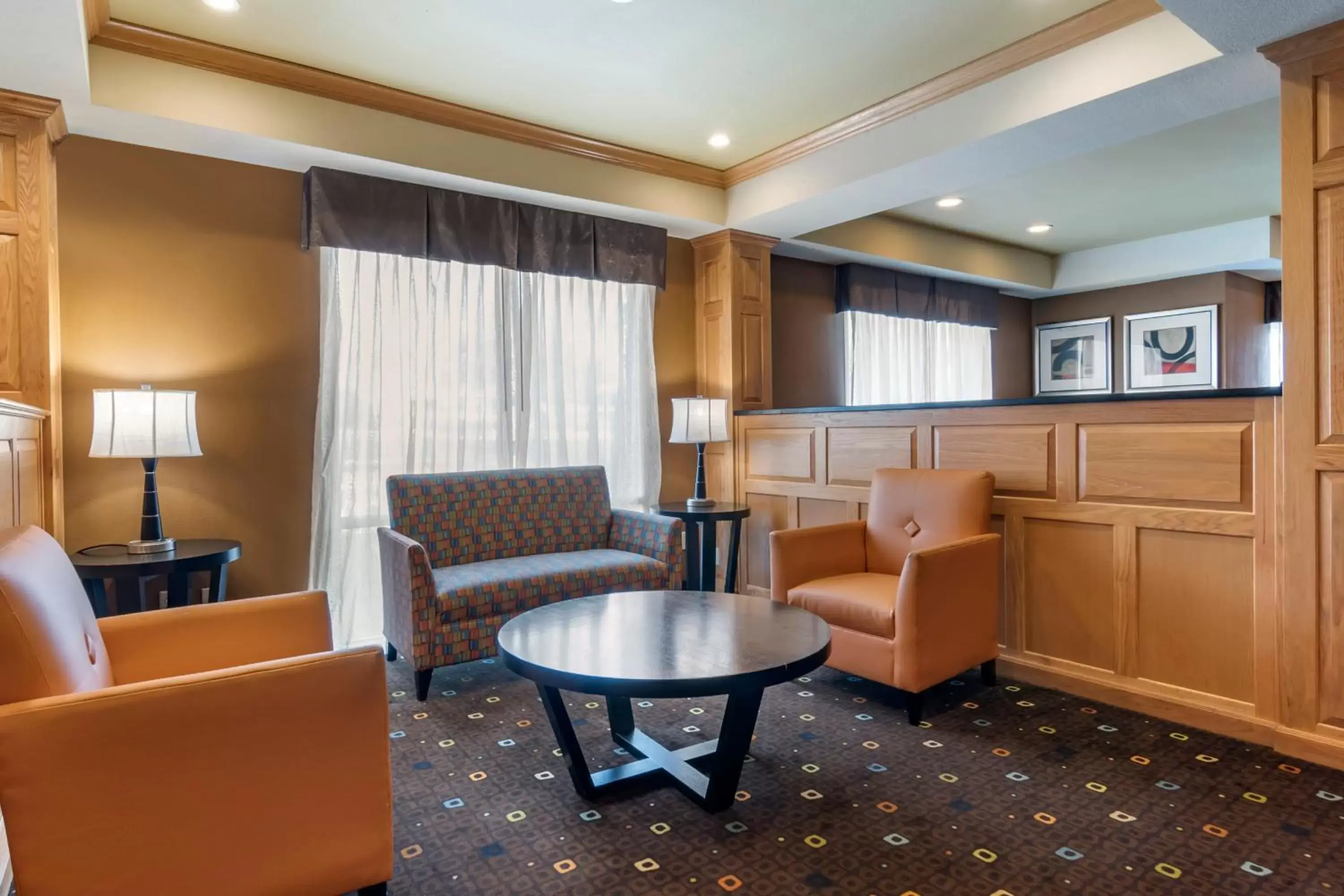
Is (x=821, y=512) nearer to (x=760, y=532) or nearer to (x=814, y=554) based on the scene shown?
(x=760, y=532)

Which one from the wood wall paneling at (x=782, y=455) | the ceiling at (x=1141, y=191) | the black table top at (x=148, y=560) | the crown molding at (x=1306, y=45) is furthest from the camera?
the wood wall paneling at (x=782, y=455)

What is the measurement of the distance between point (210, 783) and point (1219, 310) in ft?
24.3

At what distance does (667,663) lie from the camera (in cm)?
192

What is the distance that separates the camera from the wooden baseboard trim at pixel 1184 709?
2.33 metres

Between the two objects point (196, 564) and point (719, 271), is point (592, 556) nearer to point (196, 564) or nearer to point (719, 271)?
point (196, 564)

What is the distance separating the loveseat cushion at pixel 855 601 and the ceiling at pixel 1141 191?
2.87 metres

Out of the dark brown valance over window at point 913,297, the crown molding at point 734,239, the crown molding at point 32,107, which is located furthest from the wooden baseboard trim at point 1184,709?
the crown molding at point 32,107

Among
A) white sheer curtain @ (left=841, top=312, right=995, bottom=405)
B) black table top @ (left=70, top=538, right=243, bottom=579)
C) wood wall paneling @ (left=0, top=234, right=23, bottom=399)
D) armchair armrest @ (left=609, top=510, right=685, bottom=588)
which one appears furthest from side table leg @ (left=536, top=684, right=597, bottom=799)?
white sheer curtain @ (left=841, top=312, right=995, bottom=405)

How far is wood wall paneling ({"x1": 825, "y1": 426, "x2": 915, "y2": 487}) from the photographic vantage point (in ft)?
11.9

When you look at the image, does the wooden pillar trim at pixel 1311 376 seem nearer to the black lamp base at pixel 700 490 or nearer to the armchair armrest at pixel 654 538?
the armchair armrest at pixel 654 538

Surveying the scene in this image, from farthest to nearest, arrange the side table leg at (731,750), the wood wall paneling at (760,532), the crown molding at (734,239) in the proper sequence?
Result: the crown molding at (734,239), the wood wall paneling at (760,532), the side table leg at (731,750)

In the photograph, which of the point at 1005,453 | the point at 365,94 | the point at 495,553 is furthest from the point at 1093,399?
the point at 365,94

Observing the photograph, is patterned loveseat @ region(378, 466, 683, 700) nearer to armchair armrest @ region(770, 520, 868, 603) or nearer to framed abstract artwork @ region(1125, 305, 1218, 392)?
armchair armrest @ region(770, 520, 868, 603)

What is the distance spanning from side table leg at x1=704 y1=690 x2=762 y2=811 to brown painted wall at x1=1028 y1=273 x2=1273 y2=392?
230 inches
